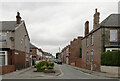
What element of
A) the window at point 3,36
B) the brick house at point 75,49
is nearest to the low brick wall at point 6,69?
the window at point 3,36

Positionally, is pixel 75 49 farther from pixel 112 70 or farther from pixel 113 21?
pixel 112 70

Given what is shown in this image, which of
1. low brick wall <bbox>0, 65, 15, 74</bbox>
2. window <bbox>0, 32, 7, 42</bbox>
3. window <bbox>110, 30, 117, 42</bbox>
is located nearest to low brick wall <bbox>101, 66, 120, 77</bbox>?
window <bbox>110, 30, 117, 42</bbox>

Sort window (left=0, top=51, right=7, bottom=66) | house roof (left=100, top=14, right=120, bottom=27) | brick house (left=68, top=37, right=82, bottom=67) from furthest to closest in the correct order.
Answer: brick house (left=68, top=37, right=82, bottom=67) → house roof (left=100, top=14, right=120, bottom=27) → window (left=0, top=51, right=7, bottom=66)

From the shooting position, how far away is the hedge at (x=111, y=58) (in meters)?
20.1

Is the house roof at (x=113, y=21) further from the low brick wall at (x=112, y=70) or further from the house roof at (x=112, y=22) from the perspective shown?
the low brick wall at (x=112, y=70)

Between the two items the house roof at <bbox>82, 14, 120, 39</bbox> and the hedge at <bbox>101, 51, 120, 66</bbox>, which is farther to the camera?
the house roof at <bbox>82, 14, 120, 39</bbox>

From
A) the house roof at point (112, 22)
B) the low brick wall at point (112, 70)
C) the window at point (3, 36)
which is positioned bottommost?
the low brick wall at point (112, 70)

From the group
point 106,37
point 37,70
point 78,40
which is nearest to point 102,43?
point 106,37

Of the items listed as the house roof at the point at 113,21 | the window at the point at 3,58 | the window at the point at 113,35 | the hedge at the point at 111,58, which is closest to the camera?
the hedge at the point at 111,58

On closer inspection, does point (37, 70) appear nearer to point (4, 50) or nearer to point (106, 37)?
point (4, 50)

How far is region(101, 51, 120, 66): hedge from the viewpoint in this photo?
65.8 ft

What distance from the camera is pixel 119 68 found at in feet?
64.4

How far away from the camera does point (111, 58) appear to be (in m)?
21.1

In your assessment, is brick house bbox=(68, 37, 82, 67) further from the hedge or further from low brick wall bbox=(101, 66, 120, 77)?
low brick wall bbox=(101, 66, 120, 77)
